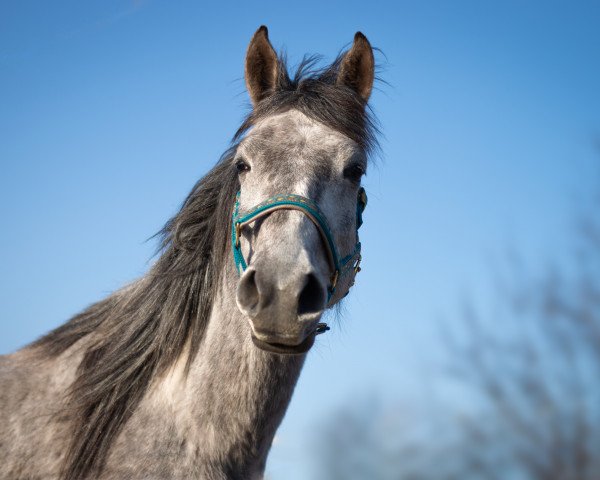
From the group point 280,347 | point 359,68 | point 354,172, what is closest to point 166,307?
point 280,347

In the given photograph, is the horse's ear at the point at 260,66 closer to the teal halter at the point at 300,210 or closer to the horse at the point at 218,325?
the horse at the point at 218,325

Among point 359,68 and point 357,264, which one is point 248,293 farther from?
point 359,68

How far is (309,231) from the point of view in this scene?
13.2ft

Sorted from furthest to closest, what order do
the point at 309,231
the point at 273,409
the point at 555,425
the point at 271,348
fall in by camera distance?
the point at 555,425, the point at 273,409, the point at 309,231, the point at 271,348

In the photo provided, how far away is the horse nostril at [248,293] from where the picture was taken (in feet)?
12.4

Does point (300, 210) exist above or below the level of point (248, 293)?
above

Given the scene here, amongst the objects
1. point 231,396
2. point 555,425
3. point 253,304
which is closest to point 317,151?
point 253,304

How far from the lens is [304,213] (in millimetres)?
4070

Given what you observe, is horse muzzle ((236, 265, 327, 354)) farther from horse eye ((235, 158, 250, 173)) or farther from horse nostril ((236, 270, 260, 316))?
horse eye ((235, 158, 250, 173))

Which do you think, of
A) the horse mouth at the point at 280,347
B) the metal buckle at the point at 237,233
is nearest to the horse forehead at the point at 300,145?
the metal buckle at the point at 237,233

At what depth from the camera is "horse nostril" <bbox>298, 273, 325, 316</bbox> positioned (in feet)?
12.4

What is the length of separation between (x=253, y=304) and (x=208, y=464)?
112cm

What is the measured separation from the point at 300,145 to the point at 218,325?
131 centimetres

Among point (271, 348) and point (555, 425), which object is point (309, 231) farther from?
point (555, 425)
